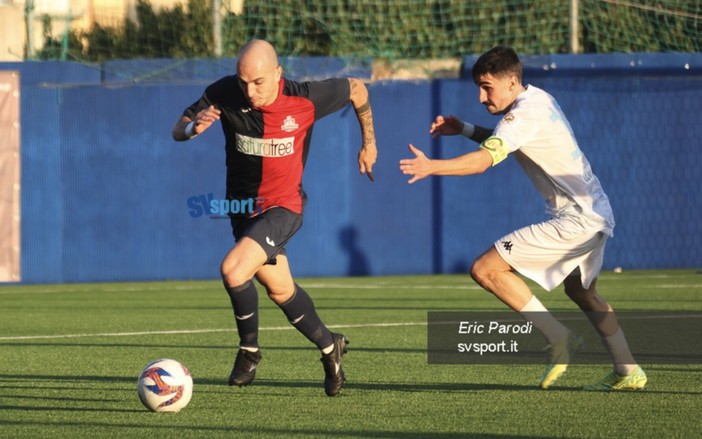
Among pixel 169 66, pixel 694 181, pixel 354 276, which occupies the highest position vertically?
pixel 169 66

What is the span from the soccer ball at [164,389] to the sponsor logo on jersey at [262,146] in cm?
158

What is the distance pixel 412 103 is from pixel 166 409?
554 inches

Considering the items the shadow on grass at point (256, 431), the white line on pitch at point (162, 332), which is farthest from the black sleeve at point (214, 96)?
the white line on pitch at point (162, 332)

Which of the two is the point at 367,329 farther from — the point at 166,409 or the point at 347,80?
the point at 166,409

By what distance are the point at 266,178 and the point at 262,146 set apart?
20 centimetres

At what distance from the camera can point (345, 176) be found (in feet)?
68.9

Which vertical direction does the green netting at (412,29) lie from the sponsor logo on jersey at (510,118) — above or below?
below

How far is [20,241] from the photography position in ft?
66.4

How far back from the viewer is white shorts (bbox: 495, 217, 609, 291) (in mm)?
8211

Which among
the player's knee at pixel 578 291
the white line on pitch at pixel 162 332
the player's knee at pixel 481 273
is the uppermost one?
the player's knee at pixel 481 273

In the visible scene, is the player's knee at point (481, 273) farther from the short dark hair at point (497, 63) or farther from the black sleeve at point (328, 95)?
the black sleeve at point (328, 95)

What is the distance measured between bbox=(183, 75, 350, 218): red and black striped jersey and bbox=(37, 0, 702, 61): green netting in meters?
14.0

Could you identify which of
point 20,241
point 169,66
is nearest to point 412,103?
point 169,66

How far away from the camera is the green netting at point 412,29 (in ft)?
76.3
